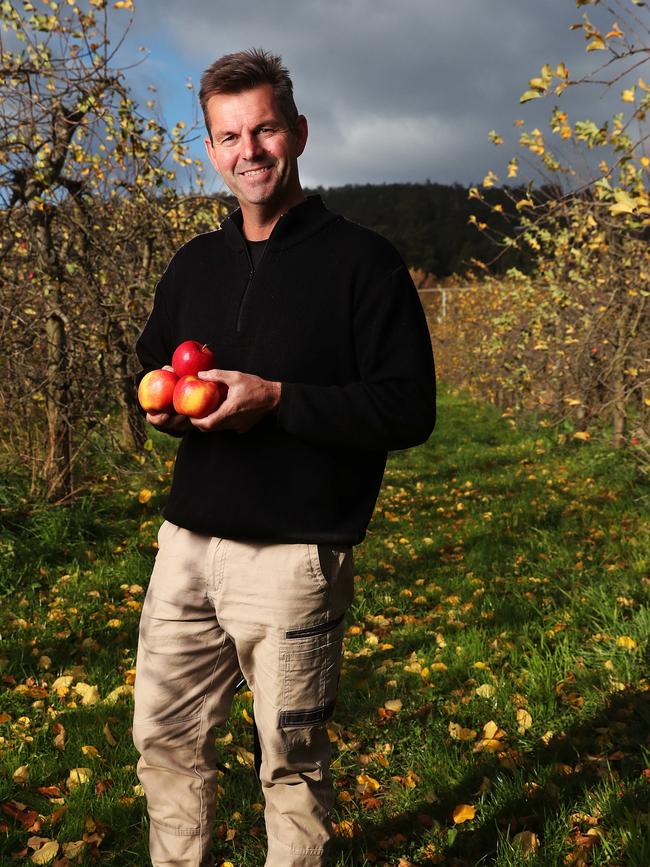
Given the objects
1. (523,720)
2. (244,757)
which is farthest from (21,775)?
(523,720)

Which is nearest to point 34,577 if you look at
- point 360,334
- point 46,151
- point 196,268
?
point 46,151

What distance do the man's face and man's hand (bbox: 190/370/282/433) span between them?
49 cm

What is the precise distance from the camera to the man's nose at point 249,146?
191 cm

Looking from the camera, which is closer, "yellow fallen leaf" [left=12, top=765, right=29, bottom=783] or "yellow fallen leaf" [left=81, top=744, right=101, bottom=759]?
"yellow fallen leaf" [left=12, top=765, right=29, bottom=783]

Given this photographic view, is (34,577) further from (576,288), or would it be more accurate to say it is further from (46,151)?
(576,288)

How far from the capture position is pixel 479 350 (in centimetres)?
1310

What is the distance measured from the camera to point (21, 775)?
2.88 m

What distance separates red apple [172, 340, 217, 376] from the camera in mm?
1904

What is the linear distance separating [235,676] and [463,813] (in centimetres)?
104

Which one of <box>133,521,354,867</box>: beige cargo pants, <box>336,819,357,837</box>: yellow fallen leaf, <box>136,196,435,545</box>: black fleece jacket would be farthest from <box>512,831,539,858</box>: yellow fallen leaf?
<box>136,196,435,545</box>: black fleece jacket

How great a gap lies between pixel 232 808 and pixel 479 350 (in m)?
11.1

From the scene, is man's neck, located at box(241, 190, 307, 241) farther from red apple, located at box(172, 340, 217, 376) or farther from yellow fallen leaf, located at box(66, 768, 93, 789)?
yellow fallen leaf, located at box(66, 768, 93, 789)

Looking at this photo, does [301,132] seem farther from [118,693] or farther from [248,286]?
[118,693]

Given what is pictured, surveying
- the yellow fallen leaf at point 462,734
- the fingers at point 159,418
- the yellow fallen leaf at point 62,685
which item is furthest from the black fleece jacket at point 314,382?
the yellow fallen leaf at point 62,685
